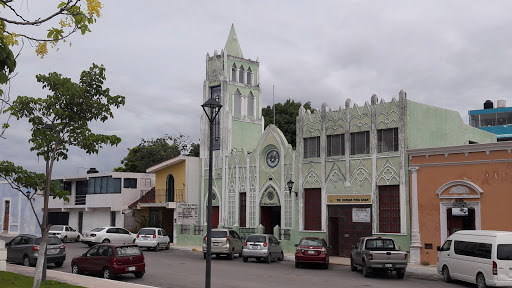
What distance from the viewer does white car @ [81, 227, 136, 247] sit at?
123 feet

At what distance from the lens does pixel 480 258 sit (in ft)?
61.2


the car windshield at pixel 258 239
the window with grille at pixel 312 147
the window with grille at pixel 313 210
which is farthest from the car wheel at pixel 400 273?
the window with grille at pixel 312 147

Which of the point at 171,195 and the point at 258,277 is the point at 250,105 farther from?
the point at 258,277

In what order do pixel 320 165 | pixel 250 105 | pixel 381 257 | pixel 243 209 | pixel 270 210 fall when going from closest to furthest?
pixel 381 257, pixel 320 165, pixel 270 210, pixel 243 209, pixel 250 105

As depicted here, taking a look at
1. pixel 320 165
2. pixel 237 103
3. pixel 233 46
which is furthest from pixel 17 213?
pixel 320 165

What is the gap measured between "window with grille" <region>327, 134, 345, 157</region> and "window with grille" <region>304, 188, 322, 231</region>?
2.49m

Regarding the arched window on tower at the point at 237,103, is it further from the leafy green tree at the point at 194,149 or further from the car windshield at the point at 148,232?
the leafy green tree at the point at 194,149

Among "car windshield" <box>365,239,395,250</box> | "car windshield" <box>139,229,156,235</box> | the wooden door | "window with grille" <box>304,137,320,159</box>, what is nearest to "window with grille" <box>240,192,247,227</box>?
"car windshield" <box>139,229,156,235</box>

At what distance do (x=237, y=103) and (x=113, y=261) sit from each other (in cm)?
2305

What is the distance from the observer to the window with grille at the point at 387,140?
29.9 meters

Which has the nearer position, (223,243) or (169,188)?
(223,243)

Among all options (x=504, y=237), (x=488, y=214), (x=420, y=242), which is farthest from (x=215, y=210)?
(x=504, y=237)

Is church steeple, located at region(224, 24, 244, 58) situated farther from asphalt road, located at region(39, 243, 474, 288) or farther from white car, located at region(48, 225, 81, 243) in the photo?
asphalt road, located at region(39, 243, 474, 288)

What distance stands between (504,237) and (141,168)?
50258 mm
